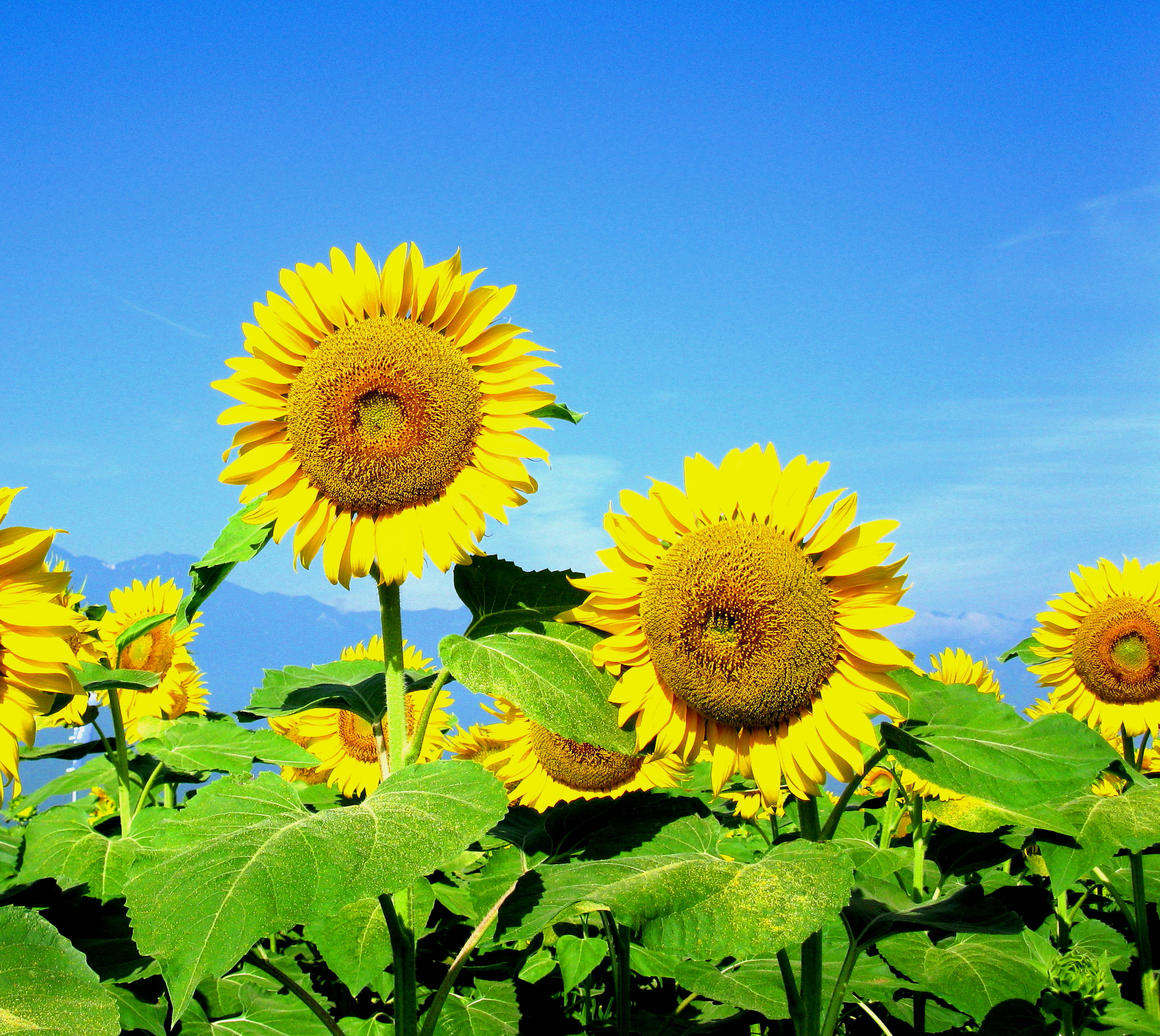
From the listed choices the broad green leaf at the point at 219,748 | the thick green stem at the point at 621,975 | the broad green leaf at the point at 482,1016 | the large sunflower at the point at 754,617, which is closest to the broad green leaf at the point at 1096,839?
the large sunflower at the point at 754,617

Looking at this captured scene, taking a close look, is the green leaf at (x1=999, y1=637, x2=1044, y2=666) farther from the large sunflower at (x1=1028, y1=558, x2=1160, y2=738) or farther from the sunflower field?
the sunflower field

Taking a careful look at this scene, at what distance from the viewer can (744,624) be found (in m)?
2.64

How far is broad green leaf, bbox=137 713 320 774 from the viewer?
150 inches

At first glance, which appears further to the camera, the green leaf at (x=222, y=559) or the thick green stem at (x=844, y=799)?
the green leaf at (x=222, y=559)

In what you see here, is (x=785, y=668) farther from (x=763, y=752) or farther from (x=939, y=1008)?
(x=939, y=1008)

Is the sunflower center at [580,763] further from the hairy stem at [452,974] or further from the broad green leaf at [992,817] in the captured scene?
the hairy stem at [452,974]

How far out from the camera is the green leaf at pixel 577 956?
12.2ft

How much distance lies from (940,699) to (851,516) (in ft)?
2.26

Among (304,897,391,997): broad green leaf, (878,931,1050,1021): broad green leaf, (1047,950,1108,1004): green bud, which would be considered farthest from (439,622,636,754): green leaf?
(1047,950,1108,1004): green bud

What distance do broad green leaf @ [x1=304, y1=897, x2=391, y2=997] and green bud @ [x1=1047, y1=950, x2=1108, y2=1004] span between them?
7.31 feet

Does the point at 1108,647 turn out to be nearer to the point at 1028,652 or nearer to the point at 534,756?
the point at 1028,652

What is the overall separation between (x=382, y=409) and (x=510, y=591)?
0.66m

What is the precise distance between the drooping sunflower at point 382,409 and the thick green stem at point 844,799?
1.16 meters

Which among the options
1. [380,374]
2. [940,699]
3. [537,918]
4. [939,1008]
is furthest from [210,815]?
[939,1008]
